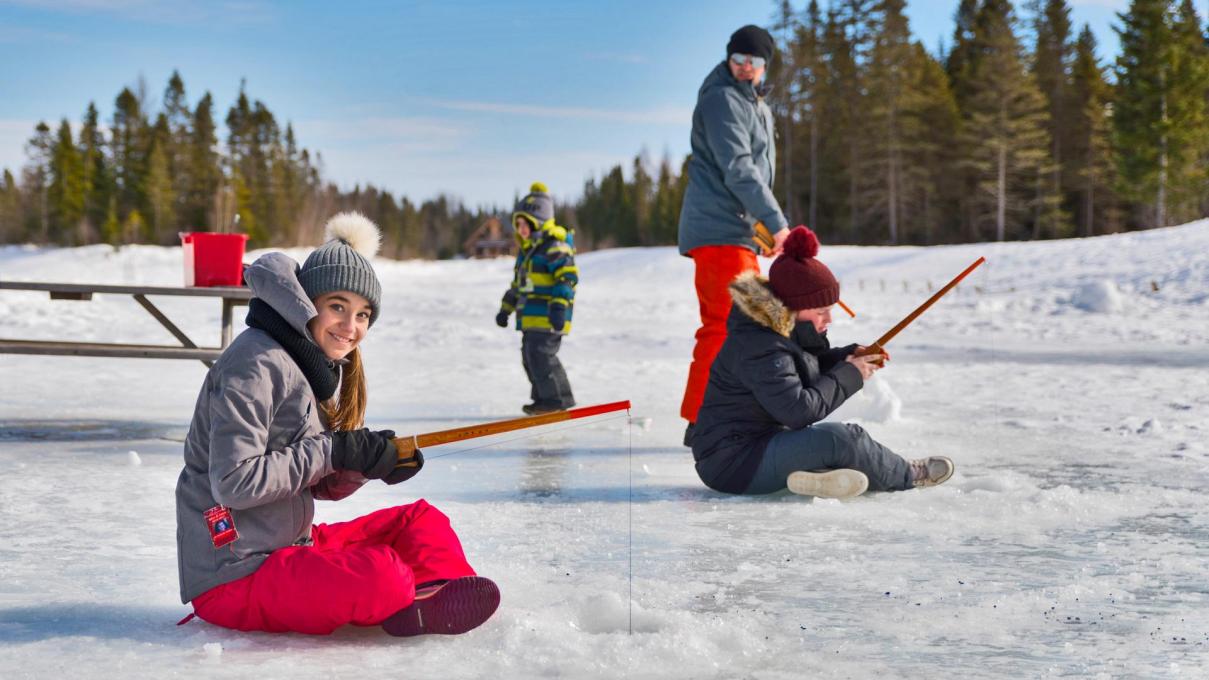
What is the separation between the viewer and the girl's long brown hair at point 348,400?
9.15ft

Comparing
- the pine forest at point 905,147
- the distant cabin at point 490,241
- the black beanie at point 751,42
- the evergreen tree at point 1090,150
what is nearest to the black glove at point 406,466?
the black beanie at point 751,42

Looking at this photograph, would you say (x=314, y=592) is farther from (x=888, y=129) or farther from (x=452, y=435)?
(x=888, y=129)

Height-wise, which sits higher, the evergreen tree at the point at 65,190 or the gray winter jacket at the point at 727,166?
the evergreen tree at the point at 65,190

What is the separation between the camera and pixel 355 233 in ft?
9.99

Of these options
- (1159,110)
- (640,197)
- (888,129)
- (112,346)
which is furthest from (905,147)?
(112,346)

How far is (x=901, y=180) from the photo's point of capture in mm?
47500

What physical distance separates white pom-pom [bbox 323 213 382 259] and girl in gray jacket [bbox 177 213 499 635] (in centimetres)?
35

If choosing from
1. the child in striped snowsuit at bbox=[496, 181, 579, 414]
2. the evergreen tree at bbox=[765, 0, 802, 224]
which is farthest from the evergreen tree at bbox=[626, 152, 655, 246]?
the child in striped snowsuit at bbox=[496, 181, 579, 414]

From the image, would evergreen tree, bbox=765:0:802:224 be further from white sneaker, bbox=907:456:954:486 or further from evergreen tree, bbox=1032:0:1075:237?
white sneaker, bbox=907:456:954:486

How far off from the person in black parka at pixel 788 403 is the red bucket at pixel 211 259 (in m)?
2.99

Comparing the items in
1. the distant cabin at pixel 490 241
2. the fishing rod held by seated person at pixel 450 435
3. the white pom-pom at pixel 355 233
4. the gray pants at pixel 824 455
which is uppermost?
the distant cabin at pixel 490 241

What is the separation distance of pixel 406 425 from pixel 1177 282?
14519mm

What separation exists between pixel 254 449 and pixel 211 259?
12.4 ft

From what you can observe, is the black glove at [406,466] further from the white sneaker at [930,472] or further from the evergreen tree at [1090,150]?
the evergreen tree at [1090,150]
